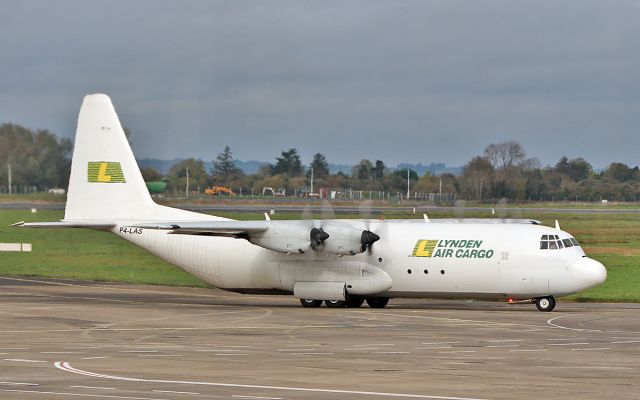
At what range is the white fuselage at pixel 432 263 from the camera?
35.2 metres

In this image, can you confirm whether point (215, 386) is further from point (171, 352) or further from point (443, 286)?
point (443, 286)

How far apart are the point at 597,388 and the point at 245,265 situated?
2210 cm

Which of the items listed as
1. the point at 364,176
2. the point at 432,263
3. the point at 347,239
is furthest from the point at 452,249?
the point at 364,176

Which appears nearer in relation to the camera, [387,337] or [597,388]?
[597,388]

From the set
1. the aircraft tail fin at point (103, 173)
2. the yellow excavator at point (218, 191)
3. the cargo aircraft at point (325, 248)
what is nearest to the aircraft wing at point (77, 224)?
the cargo aircraft at point (325, 248)

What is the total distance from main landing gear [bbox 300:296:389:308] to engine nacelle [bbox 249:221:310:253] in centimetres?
220

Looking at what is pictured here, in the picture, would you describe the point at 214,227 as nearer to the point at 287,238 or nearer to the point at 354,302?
the point at 287,238

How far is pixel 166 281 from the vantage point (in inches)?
2046

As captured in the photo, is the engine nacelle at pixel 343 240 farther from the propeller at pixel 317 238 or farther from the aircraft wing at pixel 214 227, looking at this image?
the aircraft wing at pixel 214 227

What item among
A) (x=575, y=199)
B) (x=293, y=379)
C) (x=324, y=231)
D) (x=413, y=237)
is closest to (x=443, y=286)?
(x=413, y=237)

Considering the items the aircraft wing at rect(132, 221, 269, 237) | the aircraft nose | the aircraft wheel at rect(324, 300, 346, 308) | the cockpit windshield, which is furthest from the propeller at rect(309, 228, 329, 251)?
the aircraft nose

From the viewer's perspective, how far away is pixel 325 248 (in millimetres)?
37219

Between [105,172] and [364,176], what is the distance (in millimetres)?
25887

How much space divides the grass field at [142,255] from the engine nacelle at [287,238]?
1221 centimetres
